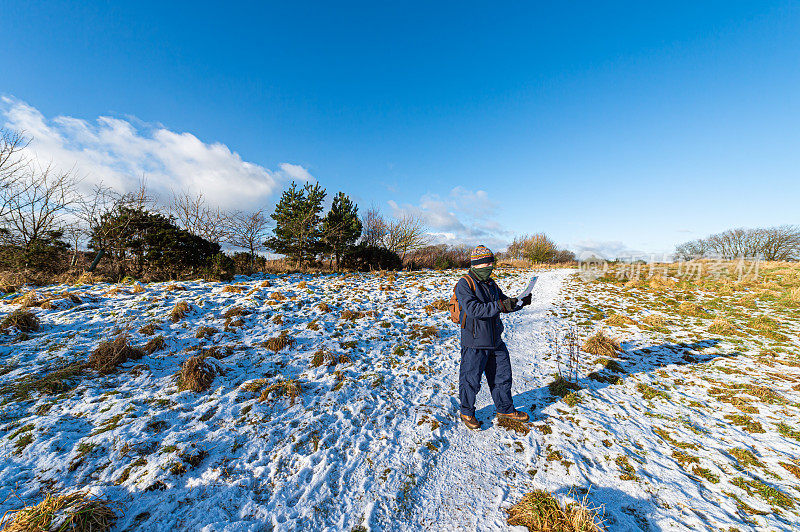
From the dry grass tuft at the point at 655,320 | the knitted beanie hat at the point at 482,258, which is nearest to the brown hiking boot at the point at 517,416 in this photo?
the knitted beanie hat at the point at 482,258

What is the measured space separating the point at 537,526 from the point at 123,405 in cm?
598

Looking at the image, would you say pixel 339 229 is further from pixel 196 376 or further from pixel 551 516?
pixel 551 516

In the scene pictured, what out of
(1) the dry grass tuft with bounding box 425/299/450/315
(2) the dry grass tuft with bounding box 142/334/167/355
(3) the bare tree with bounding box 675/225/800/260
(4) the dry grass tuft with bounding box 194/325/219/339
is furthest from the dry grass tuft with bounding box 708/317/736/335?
(3) the bare tree with bounding box 675/225/800/260

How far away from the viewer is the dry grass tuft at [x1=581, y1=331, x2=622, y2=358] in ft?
20.7

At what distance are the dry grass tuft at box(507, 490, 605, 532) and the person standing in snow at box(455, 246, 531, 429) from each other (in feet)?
4.38

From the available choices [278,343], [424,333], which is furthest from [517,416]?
[278,343]

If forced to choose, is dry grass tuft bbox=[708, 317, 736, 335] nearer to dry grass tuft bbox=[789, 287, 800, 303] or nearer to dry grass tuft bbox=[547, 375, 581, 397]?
dry grass tuft bbox=[789, 287, 800, 303]

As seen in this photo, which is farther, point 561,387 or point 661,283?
point 661,283

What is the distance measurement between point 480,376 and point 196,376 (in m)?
5.09

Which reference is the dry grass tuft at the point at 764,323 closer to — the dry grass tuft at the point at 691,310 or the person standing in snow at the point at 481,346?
the dry grass tuft at the point at 691,310

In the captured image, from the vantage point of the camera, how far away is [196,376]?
459cm

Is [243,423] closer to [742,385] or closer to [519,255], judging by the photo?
[742,385]

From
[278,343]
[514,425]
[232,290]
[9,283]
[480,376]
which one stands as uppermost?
[9,283]

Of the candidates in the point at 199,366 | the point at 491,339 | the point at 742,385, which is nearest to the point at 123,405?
the point at 199,366
